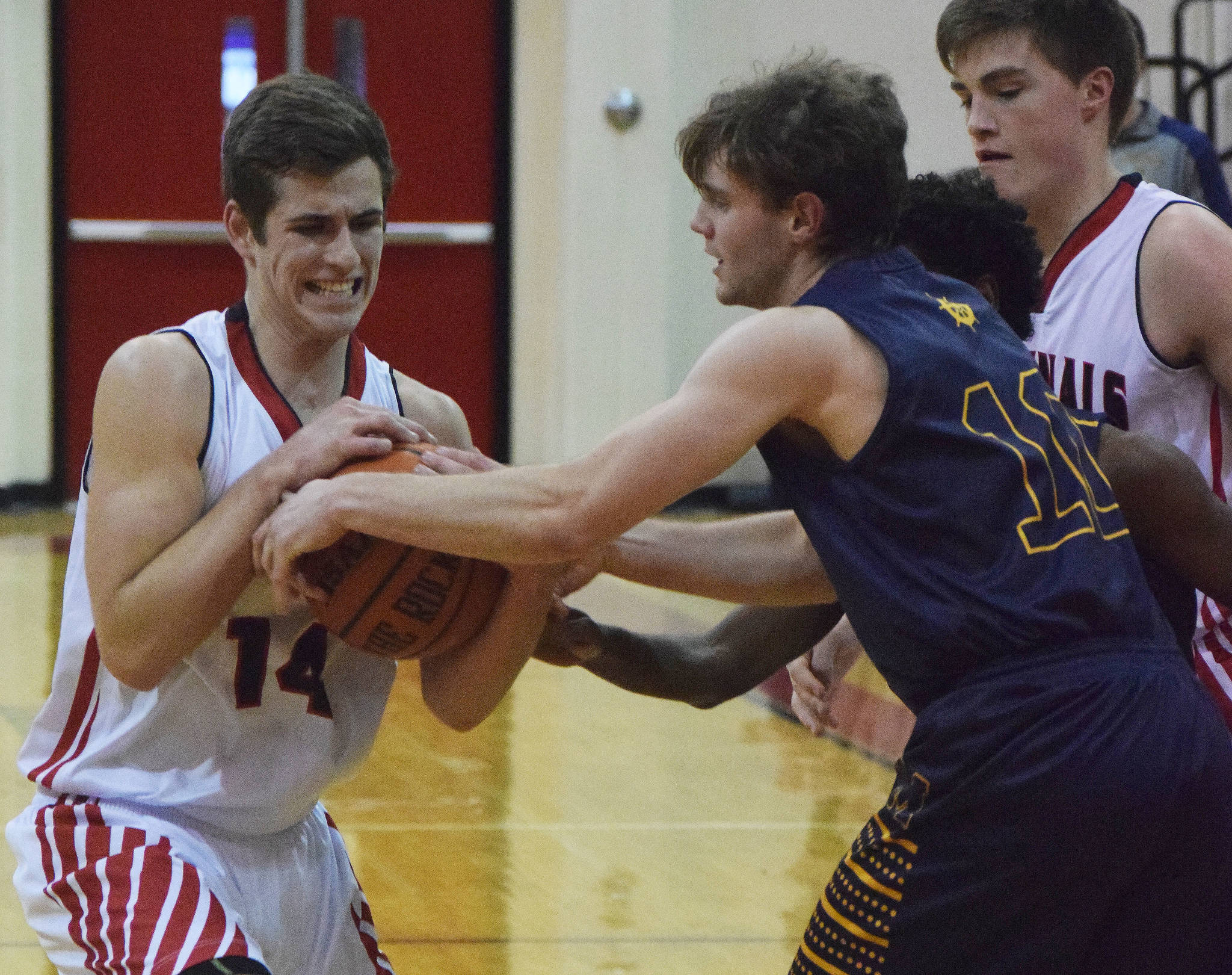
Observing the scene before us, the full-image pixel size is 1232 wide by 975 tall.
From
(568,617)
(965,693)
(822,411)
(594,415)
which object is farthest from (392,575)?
(594,415)

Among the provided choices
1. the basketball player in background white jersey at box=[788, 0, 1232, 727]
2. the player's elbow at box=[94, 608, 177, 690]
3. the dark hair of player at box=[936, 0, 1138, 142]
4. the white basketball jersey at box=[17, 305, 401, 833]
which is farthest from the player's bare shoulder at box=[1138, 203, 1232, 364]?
the player's elbow at box=[94, 608, 177, 690]

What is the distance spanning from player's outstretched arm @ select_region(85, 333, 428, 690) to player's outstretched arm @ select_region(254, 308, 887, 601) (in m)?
0.09

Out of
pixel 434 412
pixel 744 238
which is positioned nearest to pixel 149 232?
pixel 434 412

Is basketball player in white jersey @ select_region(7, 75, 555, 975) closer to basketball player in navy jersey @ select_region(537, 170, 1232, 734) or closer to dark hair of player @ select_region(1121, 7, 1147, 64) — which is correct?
basketball player in navy jersey @ select_region(537, 170, 1232, 734)

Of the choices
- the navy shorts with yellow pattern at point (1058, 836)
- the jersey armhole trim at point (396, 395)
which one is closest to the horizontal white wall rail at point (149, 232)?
the jersey armhole trim at point (396, 395)

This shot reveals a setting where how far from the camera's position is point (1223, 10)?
9.13 metres

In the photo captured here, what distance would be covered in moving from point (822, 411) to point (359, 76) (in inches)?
334

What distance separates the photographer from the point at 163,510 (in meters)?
2.57

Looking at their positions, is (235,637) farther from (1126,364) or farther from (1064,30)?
(1064,30)

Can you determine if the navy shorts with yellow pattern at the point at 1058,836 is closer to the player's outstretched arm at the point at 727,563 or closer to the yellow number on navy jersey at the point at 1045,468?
the yellow number on navy jersey at the point at 1045,468

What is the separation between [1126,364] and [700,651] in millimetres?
954

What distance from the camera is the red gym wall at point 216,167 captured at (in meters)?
10.2

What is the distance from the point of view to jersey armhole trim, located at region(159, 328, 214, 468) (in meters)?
2.69

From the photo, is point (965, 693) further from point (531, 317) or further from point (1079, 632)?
point (531, 317)
